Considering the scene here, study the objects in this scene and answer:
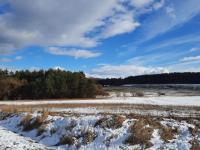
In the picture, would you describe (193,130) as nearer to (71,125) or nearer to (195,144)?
(195,144)

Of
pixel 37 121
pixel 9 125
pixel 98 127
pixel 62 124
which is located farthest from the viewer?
pixel 9 125

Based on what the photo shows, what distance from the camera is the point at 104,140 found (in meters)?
17.6

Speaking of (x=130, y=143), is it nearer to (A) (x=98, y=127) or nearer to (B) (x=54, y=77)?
(A) (x=98, y=127)

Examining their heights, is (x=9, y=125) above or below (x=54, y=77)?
below

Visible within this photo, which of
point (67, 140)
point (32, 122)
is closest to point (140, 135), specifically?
point (67, 140)

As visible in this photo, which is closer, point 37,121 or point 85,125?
point 85,125

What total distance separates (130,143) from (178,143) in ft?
7.04

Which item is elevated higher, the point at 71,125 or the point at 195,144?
the point at 71,125

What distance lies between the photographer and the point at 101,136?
59.2 feet

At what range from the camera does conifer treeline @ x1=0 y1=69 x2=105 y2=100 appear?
85.4 metres

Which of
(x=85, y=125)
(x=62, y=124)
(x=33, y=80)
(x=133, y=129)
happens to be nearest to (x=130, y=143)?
(x=133, y=129)

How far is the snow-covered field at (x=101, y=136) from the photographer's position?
16766 millimetres

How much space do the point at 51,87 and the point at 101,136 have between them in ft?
223

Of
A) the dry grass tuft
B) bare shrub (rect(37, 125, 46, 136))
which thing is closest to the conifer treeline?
bare shrub (rect(37, 125, 46, 136))
